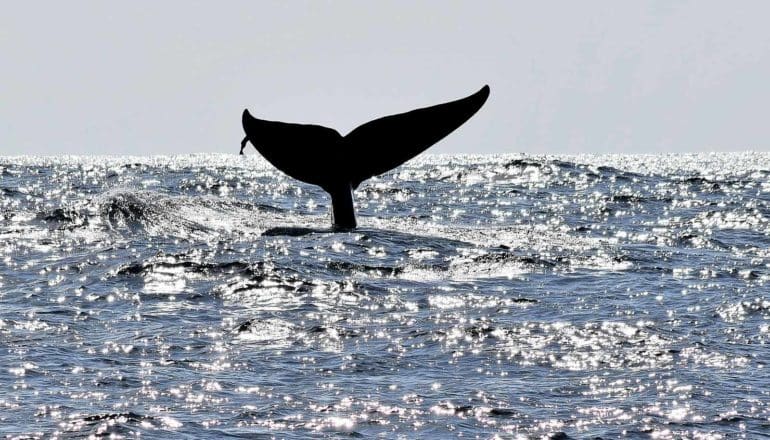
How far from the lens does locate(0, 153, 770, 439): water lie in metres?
7.82

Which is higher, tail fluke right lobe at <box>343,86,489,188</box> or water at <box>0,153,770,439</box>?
tail fluke right lobe at <box>343,86,489,188</box>

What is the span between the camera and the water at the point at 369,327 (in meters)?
7.82

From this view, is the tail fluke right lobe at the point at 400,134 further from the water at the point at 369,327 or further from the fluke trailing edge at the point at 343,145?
the water at the point at 369,327

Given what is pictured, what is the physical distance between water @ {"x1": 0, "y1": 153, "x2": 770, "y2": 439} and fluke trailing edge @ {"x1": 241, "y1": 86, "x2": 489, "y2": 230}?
1082 mm

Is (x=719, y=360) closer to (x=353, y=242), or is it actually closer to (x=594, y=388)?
(x=594, y=388)

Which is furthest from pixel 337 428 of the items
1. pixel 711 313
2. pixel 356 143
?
pixel 356 143

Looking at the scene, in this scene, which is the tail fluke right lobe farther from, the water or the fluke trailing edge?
the water

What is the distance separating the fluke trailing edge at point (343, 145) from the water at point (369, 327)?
108 centimetres

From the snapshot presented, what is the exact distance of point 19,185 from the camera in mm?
36969

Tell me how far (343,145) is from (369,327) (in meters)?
5.70

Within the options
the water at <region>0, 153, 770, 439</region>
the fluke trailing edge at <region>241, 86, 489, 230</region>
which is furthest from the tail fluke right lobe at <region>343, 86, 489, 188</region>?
the water at <region>0, 153, 770, 439</region>

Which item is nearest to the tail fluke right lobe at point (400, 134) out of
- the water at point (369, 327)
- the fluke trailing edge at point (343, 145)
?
the fluke trailing edge at point (343, 145)

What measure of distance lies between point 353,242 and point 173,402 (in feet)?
28.0

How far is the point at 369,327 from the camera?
35.2 ft
